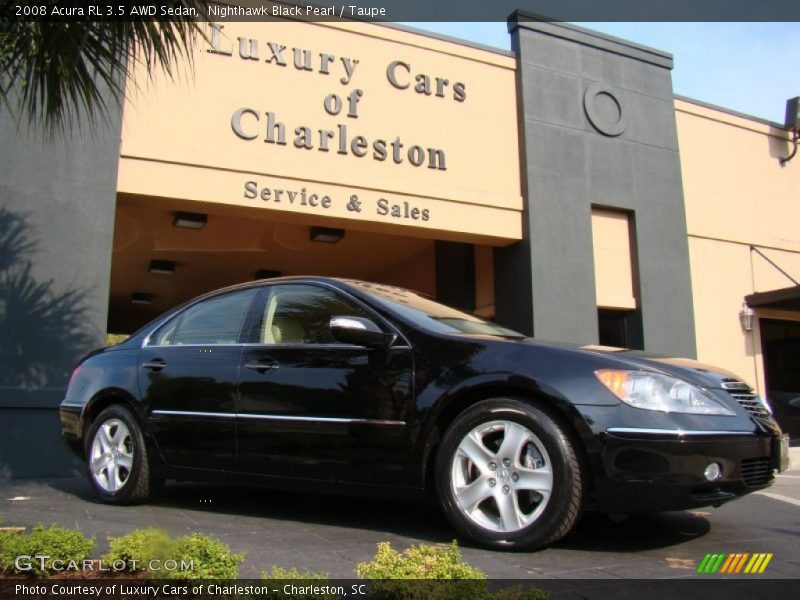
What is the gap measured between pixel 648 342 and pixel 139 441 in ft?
26.4

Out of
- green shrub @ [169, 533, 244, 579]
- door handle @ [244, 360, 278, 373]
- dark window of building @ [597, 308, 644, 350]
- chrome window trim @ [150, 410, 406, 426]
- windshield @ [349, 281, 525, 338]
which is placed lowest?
green shrub @ [169, 533, 244, 579]

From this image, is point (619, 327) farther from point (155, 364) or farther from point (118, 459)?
point (118, 459)

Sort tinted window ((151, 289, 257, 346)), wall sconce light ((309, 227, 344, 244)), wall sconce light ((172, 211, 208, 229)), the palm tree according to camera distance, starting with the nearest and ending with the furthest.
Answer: the palm tree → tinted window ((151, 289, 257, 346)) → wall sconce light ((172, 211, 208, 229)) → wall sconce light ((309, 227, 344, 244))

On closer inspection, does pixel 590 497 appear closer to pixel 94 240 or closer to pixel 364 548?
pixel 364 548

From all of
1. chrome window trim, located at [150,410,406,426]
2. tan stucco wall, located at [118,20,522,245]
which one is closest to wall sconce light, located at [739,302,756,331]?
tan stucco wall, located at [118,20,522,245]

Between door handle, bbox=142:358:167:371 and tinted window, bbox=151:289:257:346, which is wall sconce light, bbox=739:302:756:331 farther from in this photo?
door handle, bbox=142:358:167:371

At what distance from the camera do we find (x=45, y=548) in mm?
2877

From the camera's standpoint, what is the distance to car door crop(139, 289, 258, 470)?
4.59 meters

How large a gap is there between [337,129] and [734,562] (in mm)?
7360

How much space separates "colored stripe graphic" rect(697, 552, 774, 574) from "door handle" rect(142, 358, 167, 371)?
3.37 m

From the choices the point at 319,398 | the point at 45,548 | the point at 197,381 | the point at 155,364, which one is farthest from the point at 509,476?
the point at 155,364

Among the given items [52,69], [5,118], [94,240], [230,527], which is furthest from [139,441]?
[5,118]

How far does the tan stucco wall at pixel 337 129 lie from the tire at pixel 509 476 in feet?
19.1

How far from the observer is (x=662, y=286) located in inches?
444
